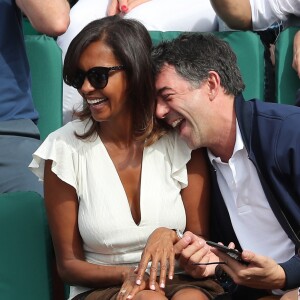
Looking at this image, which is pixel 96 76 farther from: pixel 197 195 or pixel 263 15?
pixel 263 15

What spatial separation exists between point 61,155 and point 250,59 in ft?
4.01

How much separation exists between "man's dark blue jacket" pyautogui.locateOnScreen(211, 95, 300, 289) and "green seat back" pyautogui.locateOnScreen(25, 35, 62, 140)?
118 cm

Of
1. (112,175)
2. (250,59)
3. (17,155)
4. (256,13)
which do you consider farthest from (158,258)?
(256,13)

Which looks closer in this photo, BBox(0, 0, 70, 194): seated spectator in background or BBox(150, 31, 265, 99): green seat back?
BBox(0, 0, 70, 194): seated spectator in background

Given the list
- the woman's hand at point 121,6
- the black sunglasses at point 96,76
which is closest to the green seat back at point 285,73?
the woman's hand at point 121,6

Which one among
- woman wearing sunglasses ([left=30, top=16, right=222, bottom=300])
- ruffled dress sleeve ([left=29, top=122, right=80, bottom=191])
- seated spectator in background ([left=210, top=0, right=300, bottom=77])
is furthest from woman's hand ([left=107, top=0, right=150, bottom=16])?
ruffled dress sleeve ([left=29, top=122, right=80, bottom=191])

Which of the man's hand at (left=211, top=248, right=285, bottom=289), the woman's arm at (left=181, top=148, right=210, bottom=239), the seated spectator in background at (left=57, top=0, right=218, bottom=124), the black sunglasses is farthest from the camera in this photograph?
the seated spectator in background at (left=57, top=0, right=218, bottom=124)

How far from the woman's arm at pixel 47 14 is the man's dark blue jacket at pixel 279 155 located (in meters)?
1.05

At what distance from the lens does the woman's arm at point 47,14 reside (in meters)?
3.48

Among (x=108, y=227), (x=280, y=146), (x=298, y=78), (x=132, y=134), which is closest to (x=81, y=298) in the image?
(x=108, y=227)

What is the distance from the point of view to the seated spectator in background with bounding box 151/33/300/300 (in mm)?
2732

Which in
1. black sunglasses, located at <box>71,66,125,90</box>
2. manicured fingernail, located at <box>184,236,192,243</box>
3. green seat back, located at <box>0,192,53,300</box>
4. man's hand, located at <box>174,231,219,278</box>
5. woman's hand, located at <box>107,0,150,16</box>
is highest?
black sunglasses, located at <box>71,66,125,90</box>

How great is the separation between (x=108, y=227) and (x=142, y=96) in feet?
1.44

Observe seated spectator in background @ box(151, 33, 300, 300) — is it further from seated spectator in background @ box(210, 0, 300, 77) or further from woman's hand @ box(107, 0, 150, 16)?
woman's hand @ box(107, 0, 150, 16)
